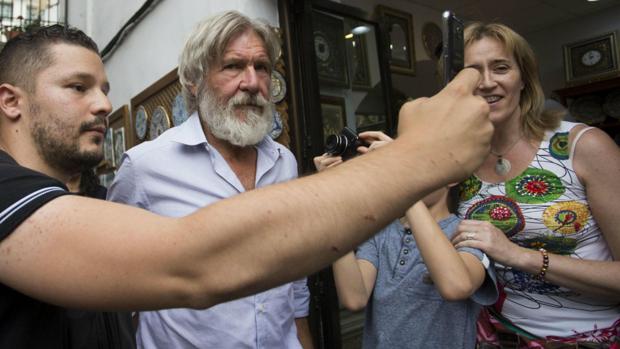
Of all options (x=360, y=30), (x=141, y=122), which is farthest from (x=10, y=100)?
(x=141, y=122)

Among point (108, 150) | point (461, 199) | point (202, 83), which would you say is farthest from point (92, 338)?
point (108, 150)

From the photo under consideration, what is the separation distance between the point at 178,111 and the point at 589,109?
13.4 ft

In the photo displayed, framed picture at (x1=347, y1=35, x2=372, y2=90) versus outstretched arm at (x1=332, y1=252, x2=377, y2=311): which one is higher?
framed picture at (x1=347, y1=35, x2=372, y2=90)

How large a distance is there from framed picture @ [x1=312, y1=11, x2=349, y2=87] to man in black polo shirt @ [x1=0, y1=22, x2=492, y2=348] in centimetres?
218

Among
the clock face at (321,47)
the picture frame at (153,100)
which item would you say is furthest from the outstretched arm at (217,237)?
the picture frame at (153,100)

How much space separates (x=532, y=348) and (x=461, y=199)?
52 cm

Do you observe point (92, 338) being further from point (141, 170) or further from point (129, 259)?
point (141, 170)

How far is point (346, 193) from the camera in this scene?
527 millimetres

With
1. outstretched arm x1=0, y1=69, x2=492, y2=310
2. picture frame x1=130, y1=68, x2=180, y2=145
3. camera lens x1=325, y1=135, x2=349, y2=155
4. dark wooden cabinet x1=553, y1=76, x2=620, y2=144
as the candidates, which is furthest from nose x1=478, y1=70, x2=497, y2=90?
dark wooden cabinet x1=553, y1=76, x2=620, y2=144

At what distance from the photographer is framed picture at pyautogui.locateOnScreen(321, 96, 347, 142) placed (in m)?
2.73

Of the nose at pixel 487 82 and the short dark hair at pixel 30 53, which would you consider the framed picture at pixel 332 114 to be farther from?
the short dark hair at pixel 30 53

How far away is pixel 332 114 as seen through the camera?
9.16 ft

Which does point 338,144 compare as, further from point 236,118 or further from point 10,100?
point 10,100

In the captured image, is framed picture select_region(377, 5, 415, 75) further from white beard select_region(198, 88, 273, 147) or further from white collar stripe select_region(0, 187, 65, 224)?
white collar stripe select_region(0, 187, 65, 224)
